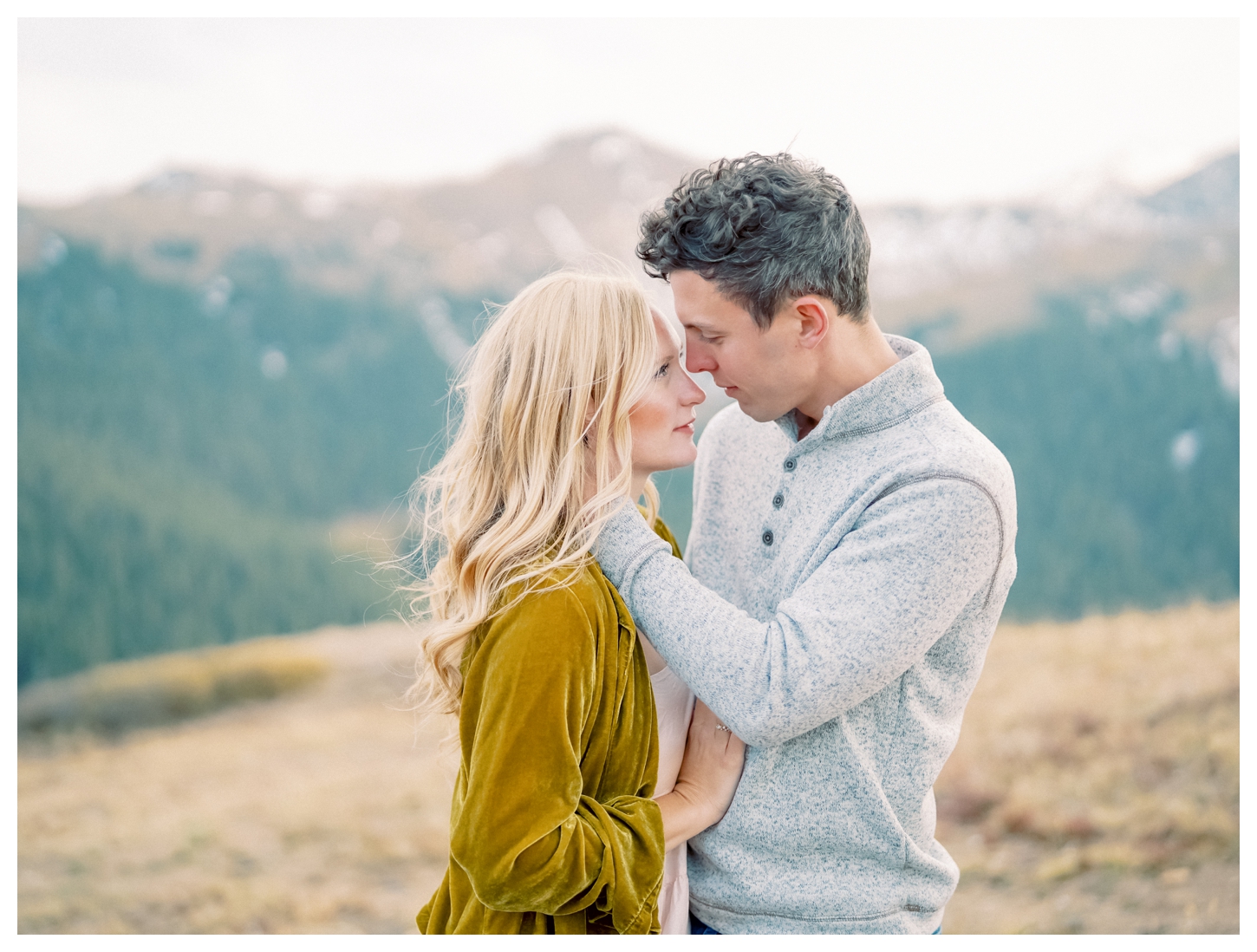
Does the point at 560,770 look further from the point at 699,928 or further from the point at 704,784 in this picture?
the point at 699,928

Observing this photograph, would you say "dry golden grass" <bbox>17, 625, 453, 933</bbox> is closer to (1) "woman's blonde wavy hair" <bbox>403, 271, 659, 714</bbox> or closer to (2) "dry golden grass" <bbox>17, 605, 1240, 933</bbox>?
(2) "dry golden grass" <bbox>17, 605, 1240, 933</bbox>

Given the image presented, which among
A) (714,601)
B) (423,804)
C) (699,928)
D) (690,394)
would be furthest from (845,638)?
(423,804)

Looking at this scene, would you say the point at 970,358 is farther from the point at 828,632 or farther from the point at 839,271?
the point at 828,632

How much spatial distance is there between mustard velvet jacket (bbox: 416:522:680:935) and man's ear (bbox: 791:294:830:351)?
0.49m

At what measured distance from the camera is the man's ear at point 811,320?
1.39 metres

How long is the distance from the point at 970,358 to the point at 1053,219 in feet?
3.01

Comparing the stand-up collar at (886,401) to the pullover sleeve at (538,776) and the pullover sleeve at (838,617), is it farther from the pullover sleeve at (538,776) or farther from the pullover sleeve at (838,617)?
the pullover sleeve at (538,776)

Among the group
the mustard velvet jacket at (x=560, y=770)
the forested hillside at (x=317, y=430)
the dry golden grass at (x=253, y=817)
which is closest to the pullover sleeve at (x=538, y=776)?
the mustard velvet jacket at (x=560, y=770)

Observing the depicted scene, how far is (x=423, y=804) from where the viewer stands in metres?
4.62

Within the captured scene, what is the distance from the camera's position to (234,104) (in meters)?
5.31

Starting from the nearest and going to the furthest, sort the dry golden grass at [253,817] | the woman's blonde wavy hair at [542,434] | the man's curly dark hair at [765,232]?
the woman's blonde wavy hair at [542,434]
the man's curly dark hair at [765,232]
the dry golden grass at [253,817]

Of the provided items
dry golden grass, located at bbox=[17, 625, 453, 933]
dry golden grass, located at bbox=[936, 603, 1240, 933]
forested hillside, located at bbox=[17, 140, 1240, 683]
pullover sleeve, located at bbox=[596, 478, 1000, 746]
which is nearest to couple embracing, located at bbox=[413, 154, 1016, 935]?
pullover sleeve, located at bbox=[596, 478, 1000, 746]

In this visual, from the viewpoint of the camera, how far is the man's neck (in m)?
1.42
